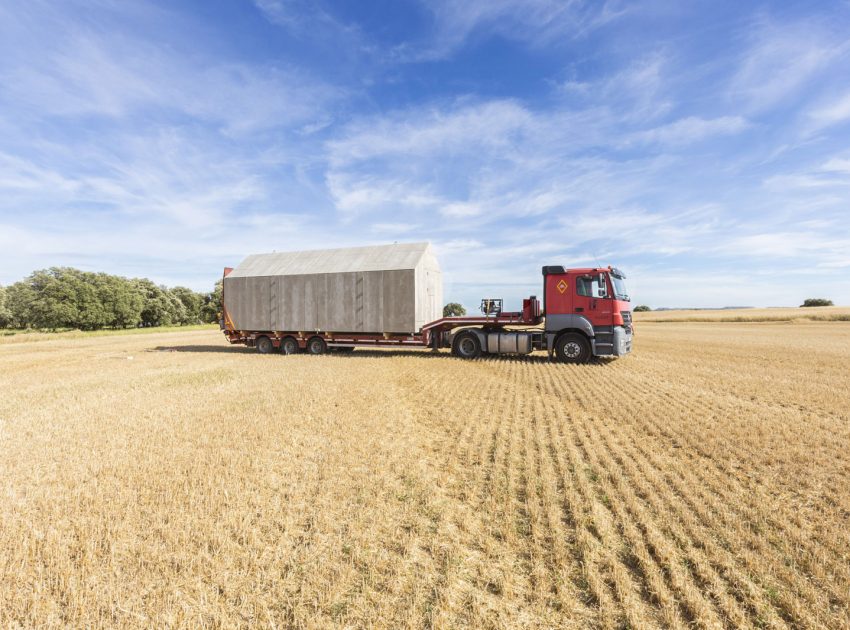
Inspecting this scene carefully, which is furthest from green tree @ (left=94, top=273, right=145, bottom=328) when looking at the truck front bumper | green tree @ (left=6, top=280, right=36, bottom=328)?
the truck front bumper

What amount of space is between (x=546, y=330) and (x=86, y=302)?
7265 centimetres

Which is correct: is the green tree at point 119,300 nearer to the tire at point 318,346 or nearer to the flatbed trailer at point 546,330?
the flatbed trailer at point 546,330

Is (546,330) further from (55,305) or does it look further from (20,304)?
(20,304)

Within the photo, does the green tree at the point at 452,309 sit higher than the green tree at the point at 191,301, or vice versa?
the green tree at the point at 191,301

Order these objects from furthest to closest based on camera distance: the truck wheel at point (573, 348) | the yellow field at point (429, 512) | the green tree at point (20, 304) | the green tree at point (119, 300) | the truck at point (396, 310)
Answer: the green tree at point (119, 300), the green tree at point (20, 304), the truck wheel at point (573, 348), the truck at point (396, 310), the yellow field at point (429, 512)

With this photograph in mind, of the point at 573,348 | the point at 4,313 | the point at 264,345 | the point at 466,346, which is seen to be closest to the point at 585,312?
the point at 573,348

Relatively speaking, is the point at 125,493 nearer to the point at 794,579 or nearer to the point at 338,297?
the point at 794,579

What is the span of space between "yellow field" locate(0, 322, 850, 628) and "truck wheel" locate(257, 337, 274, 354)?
10774mm

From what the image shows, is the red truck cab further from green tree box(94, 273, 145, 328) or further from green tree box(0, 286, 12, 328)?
green tree box(0, 286, 12, 328)

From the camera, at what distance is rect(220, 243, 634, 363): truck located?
53.7 ft

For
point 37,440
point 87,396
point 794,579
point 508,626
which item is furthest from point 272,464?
point 87,396

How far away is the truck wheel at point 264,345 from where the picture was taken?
21.0 m

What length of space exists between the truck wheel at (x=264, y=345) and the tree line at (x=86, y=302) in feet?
188

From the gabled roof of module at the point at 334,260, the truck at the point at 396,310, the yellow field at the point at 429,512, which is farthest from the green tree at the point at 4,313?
the yellow field at the point at 429,512
